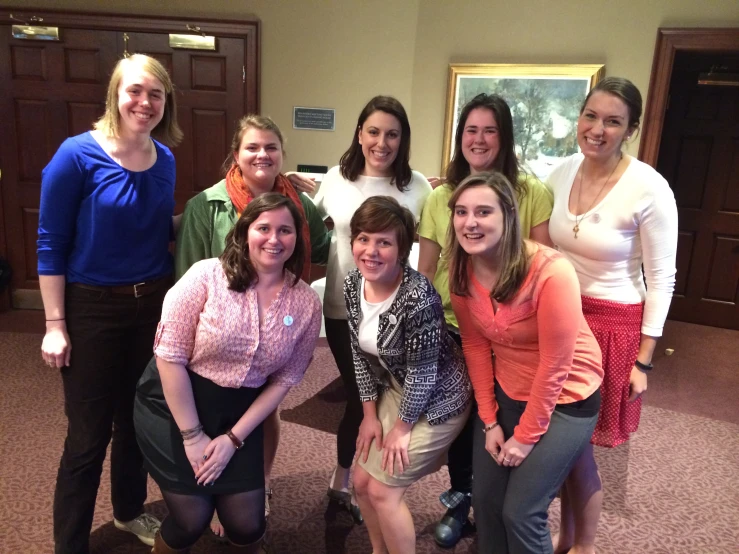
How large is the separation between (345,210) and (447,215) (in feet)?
1.16

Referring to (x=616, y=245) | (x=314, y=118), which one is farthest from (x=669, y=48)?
(x=616, y=245)

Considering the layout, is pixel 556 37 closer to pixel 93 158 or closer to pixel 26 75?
pixel 93 158

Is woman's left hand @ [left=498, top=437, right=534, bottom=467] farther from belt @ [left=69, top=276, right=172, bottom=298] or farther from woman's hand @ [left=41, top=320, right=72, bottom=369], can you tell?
woman's hand @ [left=41, top=320, right=72, bottom=369]

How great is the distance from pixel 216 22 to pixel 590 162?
314 cm

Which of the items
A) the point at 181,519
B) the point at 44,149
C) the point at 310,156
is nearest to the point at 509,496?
the point at 181,519

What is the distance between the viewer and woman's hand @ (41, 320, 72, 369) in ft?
5.06

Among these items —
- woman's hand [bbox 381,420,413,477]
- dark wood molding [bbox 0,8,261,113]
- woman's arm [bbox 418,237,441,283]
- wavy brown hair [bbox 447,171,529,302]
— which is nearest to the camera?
wavy brown hair [bbox 447,171,529,302]

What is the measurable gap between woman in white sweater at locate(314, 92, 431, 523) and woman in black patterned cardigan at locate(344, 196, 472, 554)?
27 centimetres

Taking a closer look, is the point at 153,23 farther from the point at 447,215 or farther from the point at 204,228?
the point at 447,215

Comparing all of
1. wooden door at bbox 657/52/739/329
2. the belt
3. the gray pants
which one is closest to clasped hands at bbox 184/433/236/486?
the belt

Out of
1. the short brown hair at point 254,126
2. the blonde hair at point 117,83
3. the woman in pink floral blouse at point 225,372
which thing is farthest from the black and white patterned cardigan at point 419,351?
the blonde hair at point 117,83

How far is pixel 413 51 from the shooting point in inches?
156

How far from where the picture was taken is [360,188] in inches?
75.2

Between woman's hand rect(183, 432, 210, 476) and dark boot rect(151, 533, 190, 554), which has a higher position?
woman's hand rect(183, 432, 210, 476)
